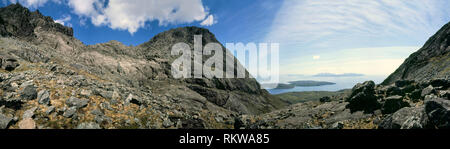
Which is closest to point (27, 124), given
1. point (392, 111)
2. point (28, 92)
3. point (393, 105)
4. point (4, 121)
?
point (4, 121)

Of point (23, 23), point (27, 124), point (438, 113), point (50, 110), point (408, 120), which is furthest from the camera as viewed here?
point (23, 23)

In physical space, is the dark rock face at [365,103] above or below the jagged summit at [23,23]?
below

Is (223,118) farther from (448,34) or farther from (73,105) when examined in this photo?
(448,34)

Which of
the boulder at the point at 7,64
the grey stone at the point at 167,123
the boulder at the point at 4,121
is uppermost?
the boulder at the point at 7,64

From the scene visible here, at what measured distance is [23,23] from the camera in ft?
229

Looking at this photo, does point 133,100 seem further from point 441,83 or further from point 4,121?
point 441,83

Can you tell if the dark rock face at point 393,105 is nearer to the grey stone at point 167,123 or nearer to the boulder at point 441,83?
the boulder at point 441,83

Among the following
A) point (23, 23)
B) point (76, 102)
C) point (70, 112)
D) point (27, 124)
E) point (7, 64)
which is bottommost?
point (27, 124)

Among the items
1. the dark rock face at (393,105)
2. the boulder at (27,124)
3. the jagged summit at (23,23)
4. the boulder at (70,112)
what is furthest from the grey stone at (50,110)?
the jagged summit at (23,23)

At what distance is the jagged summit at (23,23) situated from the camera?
63.6 metres

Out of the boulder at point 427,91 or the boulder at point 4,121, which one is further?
the boulder at point 427,91

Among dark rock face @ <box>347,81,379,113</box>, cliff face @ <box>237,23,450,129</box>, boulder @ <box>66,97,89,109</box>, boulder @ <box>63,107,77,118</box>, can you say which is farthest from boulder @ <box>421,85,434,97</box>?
boulder @ <box>66,97,89,109</box>
